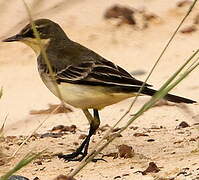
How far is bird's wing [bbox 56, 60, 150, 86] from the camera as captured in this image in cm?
638

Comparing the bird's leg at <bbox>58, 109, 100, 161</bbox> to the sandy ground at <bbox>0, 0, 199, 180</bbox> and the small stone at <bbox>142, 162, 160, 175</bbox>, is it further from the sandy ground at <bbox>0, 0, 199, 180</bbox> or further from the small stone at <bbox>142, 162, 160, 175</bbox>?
the small stone at <bbox>142, 162, 160, 175</bbox>

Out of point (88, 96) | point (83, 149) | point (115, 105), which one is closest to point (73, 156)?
point (83, 149)

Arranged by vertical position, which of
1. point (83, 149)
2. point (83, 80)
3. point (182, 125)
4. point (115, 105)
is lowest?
point (115, 105)

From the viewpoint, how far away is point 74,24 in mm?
12195

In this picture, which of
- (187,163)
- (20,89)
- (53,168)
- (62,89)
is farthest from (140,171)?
(20,89)

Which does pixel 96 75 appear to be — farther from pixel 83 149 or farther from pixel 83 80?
pixel 83 149

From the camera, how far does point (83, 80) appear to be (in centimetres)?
656

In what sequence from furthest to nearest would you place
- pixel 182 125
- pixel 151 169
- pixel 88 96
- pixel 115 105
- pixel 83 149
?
pixel 115 105
pixel 182 125
pixel 83 149
pixel 88 96
pixel 151 169

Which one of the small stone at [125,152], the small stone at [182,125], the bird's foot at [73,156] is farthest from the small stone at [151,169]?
the small stone at [182,125]

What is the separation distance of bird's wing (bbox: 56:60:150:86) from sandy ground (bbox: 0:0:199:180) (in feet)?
1.34

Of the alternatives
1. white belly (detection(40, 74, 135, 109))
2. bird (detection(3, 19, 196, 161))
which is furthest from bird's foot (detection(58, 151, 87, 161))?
white belly (detection(40, 74, 135, 109))

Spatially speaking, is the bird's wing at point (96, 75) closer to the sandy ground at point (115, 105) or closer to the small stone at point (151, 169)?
the sandy ground at point (115, 105)

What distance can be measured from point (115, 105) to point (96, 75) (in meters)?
3.10

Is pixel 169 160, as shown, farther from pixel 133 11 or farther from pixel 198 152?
pixel 133 11
